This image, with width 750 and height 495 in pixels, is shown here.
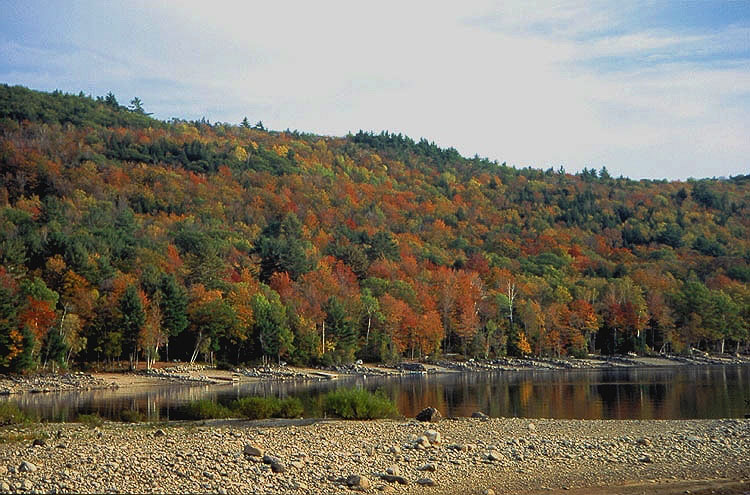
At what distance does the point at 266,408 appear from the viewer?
3120 cm

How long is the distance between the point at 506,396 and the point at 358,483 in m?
30.8

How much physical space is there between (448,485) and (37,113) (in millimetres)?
152291

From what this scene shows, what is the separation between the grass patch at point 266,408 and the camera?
30.9 meters

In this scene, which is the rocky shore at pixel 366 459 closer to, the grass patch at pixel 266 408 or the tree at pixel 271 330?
the grass patch at pixel 266 408

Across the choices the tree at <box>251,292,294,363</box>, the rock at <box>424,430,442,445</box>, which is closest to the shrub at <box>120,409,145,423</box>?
the rock at <box>424,430,442,445</box>

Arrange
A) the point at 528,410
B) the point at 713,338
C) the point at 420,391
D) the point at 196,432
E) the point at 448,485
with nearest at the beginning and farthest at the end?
the point at 448,485 → the point at 196,432 → the point at 528,410 → the point at 420,391 → the point at 713,338

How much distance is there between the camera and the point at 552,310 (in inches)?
3701

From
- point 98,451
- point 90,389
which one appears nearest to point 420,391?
point 90,389

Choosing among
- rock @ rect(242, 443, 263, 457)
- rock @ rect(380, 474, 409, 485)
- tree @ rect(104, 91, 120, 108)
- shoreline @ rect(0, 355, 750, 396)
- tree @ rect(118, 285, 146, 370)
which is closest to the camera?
rock @ rect(380, 474, 409, 485)

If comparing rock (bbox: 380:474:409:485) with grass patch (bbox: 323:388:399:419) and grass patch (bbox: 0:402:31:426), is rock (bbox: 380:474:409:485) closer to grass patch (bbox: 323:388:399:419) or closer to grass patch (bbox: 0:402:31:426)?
grass patch (bbox: 323:388:399:419)

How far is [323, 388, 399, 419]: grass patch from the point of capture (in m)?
30.0

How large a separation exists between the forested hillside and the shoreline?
6.87 ft

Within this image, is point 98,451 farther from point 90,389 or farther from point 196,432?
point 90,389

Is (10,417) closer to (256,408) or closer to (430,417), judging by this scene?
(256,408)
